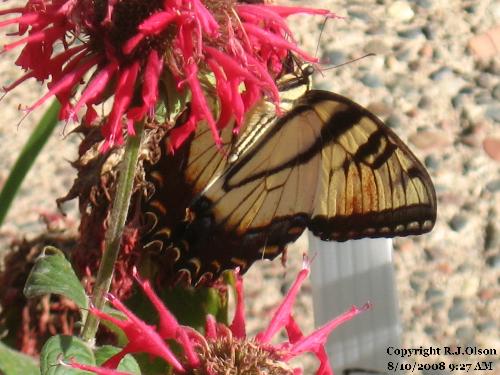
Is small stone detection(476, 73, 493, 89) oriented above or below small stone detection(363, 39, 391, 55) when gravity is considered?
below

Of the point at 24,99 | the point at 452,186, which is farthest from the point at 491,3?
the point at 24,99

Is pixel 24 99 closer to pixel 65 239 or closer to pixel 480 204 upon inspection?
pixel 65 239

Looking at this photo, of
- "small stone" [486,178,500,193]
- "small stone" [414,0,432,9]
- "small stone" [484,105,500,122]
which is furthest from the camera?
"small stone" [414,0,432,9]

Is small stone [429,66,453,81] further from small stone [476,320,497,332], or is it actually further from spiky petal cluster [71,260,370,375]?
spiky petal cluster [71,260,370,375]

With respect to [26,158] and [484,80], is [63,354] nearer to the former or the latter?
[26,158]

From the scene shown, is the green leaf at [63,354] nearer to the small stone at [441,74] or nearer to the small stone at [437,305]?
the small stone at [437,305]

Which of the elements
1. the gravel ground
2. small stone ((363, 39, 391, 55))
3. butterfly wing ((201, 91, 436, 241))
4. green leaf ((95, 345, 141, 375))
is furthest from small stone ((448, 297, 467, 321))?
green leaf ((95, 345, 141, 375))

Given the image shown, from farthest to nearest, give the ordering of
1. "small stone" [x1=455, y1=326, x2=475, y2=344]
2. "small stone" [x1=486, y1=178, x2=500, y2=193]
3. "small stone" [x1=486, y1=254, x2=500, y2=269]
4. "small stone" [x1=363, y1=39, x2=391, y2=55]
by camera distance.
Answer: "small stone" [x1=363, y1=39, x2=391, y2=55], "small stone" [x1=486, y1=178, x2=500, y2=193], "small stone" [x1=486, y1=254, x2=500, y2=269], "small stone" [x1=455, y1=326, x2=475, y2=344]

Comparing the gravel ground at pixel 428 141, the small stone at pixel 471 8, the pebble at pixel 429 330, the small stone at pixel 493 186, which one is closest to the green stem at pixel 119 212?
the gravel ground at pixel 428 141

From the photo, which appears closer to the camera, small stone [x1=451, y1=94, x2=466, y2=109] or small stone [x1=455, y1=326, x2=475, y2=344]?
small stone [x1=455, y1=326, x2=475, y2=344]

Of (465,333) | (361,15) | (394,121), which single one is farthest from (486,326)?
(361,15)
